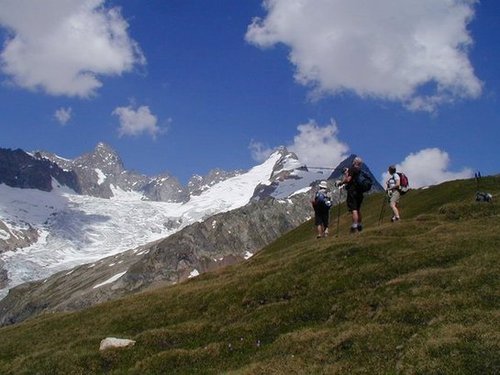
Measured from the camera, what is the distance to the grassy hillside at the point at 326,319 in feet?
59.9

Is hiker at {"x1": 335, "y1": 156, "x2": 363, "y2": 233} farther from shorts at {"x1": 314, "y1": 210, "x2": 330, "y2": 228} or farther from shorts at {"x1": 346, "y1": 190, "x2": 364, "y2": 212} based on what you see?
shorts at {"x1": 314, "y1": 210, "x2": 330, "y2": 228}

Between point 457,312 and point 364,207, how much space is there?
371 ft

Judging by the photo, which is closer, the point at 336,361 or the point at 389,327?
the point at 336,361

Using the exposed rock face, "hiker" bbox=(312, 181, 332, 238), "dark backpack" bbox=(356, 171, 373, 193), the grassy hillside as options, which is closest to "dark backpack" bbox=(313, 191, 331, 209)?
"hiker" bbox=(312, 181, 332, 238)

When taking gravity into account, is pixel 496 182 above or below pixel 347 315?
above

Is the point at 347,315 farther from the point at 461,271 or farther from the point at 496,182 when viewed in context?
the point at 496,182

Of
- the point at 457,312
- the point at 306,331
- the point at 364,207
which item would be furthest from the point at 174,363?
the point at 364,207

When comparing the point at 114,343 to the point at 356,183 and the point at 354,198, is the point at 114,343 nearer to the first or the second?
the point at 354,198

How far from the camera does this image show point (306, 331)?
22.8 metres

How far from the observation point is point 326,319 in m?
24.4

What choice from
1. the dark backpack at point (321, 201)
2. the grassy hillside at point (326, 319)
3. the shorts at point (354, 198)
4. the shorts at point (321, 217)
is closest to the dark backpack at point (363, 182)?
the shorts at point (354, 198)

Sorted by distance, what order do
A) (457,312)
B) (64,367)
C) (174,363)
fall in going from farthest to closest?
(64,367)
(174,363)
(457,312)

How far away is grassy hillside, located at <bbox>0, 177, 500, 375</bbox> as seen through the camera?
1825 cm

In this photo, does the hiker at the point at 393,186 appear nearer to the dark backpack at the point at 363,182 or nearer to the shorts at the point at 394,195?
the shorts at the point at 394,195
